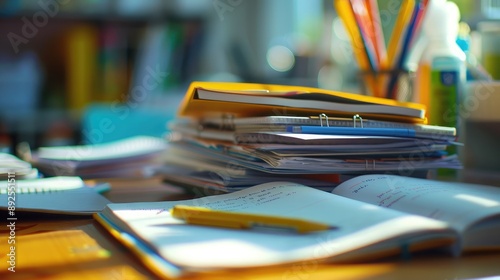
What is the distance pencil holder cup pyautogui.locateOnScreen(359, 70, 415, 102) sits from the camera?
A: 3.17ft

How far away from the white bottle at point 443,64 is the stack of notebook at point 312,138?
0.10m

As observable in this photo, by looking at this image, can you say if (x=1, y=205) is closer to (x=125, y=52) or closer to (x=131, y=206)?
(x=131, y=206)

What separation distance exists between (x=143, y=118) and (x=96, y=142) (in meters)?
0.15

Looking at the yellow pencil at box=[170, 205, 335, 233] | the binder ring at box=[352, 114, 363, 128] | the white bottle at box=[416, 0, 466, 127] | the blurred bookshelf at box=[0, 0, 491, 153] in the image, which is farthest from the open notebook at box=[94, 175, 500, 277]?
the blurred bookshelf at box=[0, 0, 491, 153]

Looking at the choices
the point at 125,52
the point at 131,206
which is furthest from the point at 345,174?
the point at 125,52

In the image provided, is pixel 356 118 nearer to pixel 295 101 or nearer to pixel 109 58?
pixel 295 101

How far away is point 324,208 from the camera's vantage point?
54 cm

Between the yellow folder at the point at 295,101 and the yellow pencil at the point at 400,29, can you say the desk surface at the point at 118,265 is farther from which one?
the yellow pencil at the point at 400,29

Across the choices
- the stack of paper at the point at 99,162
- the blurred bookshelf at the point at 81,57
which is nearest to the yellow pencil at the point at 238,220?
the stack of paper at the point at 99,162

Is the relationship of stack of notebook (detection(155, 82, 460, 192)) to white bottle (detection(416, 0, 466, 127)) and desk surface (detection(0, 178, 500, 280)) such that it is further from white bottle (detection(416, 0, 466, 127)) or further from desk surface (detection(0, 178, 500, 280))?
desk surface (detection(0, 178, 500, 280))

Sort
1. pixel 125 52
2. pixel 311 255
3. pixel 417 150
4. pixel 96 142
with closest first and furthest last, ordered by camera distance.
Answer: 1. pixel 311 255
2. pixel 417 150
3. pixel 96 142
4. pixel 125 52

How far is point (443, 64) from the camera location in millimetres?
856

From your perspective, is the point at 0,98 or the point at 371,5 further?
the point at 0,98

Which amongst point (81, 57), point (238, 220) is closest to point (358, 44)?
point (238, 220)
